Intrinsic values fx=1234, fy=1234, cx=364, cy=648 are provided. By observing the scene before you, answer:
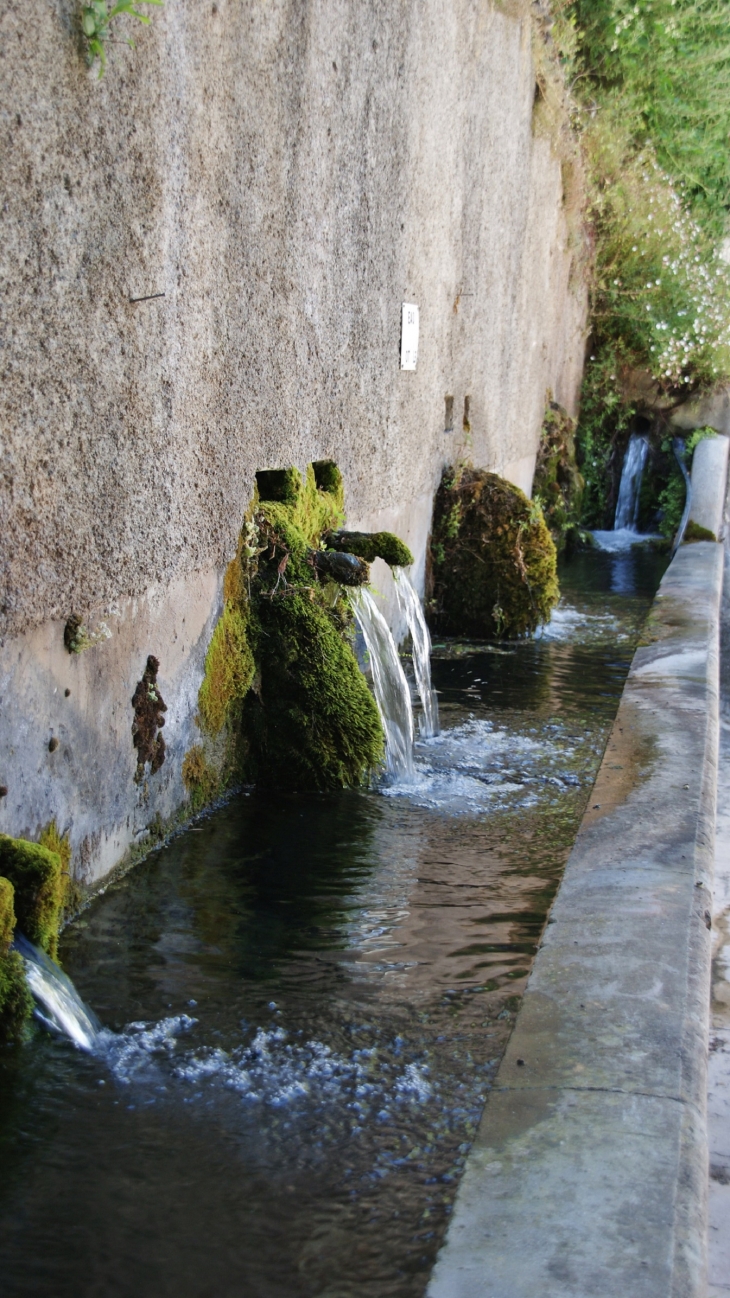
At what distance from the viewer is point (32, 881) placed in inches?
105

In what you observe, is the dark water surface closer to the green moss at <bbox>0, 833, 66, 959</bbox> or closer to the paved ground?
the green moss at <bbox>0, 833, 66, 959</bbox>

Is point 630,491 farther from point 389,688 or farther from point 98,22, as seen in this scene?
point 98,22

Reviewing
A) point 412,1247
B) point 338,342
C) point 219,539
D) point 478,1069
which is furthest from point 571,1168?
point 338,342

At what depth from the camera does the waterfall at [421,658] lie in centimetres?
526

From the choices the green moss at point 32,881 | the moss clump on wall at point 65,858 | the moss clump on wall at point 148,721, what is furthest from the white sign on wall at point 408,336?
the green moss at point 32,881

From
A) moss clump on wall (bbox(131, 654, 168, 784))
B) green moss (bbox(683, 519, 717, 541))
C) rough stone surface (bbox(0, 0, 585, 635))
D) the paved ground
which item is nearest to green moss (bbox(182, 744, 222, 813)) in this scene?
moss clump on wall (bbox(131, 654, 168, 784))

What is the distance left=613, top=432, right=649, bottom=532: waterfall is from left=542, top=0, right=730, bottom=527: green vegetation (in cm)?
13

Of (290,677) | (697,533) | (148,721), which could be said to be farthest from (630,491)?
(148,721)

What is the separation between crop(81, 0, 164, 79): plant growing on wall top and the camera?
→ 292cm

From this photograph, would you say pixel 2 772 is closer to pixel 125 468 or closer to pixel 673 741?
pixel 125 468

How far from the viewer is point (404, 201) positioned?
614 centimetres

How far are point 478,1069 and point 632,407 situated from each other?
13.7m

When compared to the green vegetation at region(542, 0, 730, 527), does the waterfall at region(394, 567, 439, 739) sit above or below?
below

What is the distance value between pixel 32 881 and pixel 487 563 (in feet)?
17.7
